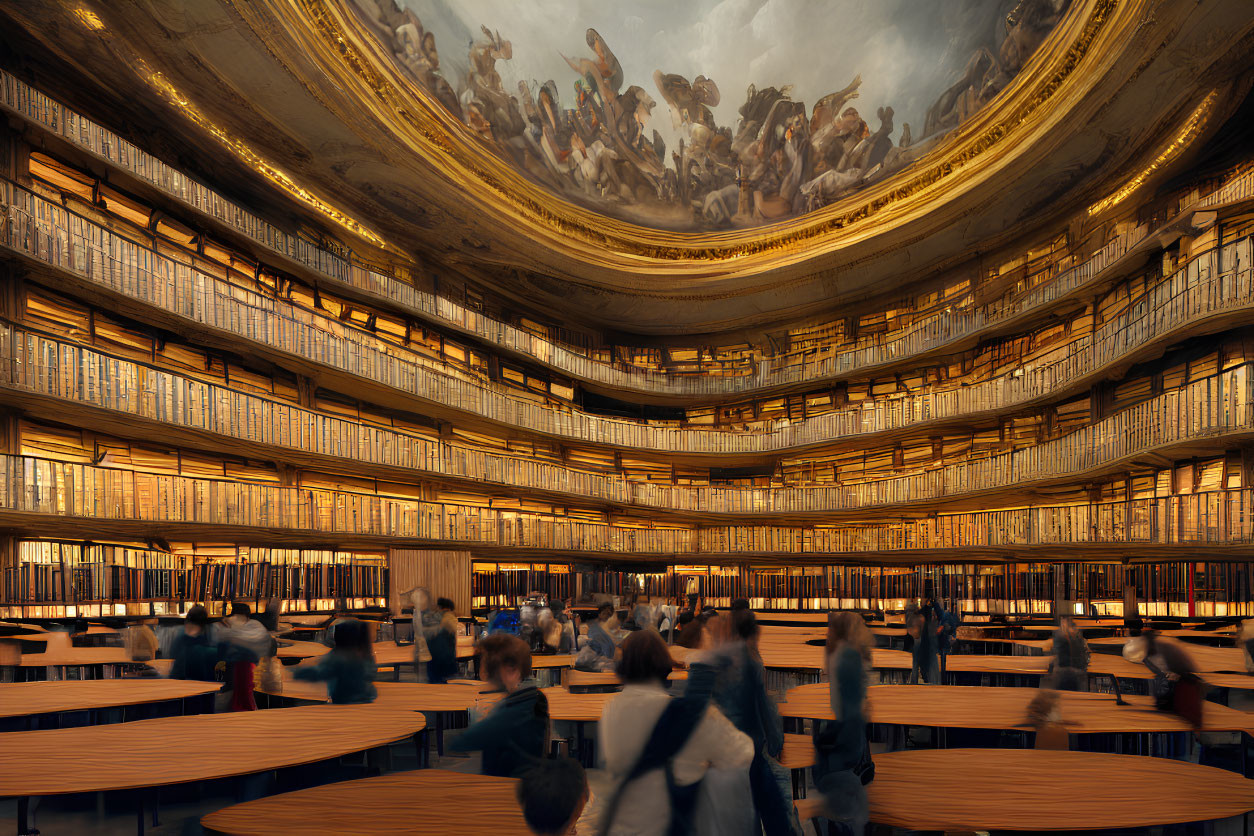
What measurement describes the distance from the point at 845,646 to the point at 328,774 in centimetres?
321

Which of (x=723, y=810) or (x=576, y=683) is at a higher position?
(x=723, y=810)

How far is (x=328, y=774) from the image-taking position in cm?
512

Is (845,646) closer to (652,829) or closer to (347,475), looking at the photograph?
(652,829)

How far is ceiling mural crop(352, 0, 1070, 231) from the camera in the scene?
16.9 m

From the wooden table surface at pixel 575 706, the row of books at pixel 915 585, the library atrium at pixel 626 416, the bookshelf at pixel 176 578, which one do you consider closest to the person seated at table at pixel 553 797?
the library atrium at pixel 626 416

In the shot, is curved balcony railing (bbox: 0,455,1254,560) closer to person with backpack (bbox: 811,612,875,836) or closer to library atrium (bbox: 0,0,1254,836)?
library atrium (bbox: 0,0,1254,836)

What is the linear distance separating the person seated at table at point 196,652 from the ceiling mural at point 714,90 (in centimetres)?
1158

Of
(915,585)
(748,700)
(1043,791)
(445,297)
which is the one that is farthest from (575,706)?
(915,585)

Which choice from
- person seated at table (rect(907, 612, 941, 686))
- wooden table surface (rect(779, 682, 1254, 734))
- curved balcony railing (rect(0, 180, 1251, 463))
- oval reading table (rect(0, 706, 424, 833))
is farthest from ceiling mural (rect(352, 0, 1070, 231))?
wooden table surface (rect(779, 682, 1254, 734))

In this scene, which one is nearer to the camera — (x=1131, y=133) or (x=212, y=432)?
(x=212, y=432)

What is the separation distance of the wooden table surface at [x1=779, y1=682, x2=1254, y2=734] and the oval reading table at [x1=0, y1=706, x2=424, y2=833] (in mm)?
2536

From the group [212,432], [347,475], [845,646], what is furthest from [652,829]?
[347,475]

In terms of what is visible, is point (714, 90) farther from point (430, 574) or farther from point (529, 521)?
point (430, 574)

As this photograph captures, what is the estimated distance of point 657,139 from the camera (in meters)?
20.8
